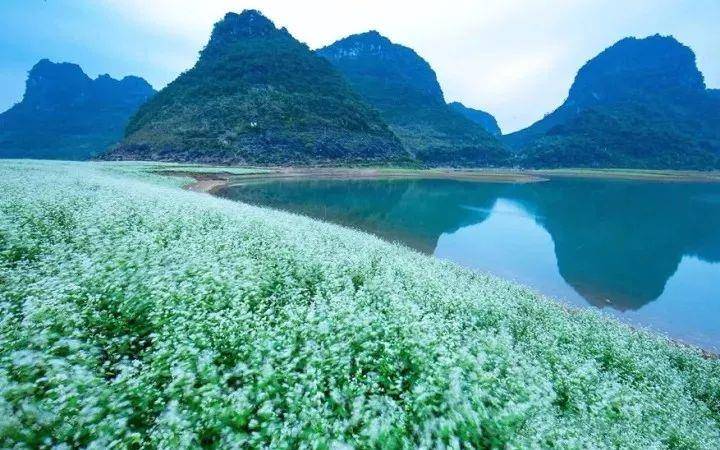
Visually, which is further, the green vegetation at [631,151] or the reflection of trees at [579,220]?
the green vegetation at [631,151]

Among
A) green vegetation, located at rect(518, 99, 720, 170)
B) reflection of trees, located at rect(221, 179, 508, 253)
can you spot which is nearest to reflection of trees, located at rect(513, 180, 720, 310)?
reflection of trees, located at rect(221, 179, 508, 253)

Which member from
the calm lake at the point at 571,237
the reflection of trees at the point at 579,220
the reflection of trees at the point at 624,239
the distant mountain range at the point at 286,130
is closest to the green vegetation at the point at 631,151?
the distant mountain range at the point at 286,130

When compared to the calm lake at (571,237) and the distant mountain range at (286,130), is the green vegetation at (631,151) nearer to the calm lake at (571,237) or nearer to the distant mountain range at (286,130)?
→ the distant mountain range at (286,130)

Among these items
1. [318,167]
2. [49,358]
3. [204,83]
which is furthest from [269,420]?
[204,83]

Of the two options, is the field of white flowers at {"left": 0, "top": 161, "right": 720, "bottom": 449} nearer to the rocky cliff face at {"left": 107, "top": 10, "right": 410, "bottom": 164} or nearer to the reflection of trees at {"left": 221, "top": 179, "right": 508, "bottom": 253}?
the reflection of trees at {"left": 221, "top": 179, "right": 508, "bottom": 253}

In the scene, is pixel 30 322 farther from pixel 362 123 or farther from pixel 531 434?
pixel 362 123

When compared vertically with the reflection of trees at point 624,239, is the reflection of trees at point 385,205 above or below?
above
